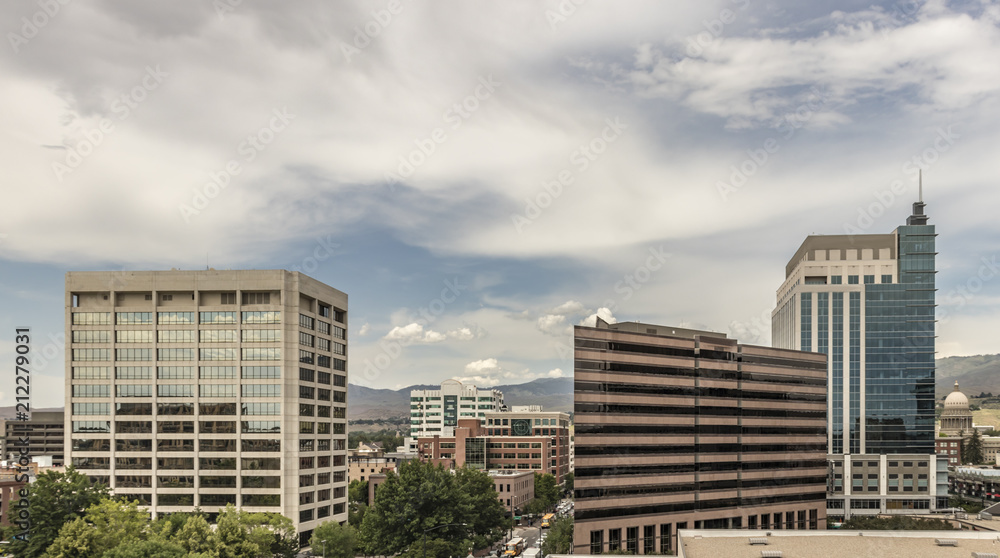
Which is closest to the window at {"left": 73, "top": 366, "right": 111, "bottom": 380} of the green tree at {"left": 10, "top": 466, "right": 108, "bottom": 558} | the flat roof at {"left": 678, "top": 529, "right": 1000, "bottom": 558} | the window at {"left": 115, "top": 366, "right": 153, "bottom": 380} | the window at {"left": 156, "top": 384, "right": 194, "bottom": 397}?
the window at {"left": 115, "top": 366, "right": 153, "bottom": 380}

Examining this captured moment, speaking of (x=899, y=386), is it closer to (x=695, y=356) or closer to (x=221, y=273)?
(x=695, y=356)

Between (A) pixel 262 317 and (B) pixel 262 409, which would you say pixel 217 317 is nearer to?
(A) pixel 262 317

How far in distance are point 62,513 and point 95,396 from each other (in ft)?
131

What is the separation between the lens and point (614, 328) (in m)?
115

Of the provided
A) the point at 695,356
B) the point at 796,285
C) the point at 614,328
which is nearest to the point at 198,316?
the point at 614,328

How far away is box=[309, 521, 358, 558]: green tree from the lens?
106000 mm

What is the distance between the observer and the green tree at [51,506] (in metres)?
80.5

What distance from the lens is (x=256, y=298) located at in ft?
389

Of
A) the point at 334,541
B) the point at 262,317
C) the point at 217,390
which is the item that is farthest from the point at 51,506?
the point at 262,317

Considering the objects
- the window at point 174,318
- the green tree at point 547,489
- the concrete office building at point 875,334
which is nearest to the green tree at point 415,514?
the window at point 174,318

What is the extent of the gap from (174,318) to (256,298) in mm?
13170

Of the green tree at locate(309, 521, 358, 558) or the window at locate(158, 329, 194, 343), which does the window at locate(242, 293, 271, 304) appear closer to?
the window at locate(158, 329, 194, 343)

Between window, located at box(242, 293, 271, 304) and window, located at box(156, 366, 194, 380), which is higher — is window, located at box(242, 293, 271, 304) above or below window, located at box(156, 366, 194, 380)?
above

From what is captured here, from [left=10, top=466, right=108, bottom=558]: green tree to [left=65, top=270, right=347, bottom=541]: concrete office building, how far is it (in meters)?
30.3
